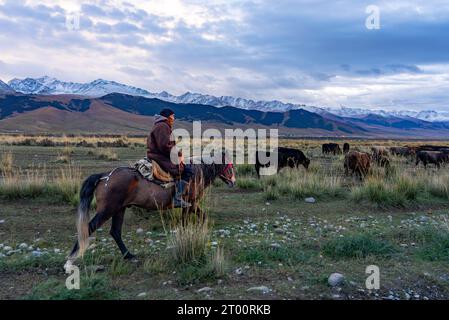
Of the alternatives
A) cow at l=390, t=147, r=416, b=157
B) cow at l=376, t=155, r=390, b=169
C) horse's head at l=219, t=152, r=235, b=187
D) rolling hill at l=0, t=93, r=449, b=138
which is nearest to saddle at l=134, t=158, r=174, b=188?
horse's head at l=219, t=152, r=235, b=187

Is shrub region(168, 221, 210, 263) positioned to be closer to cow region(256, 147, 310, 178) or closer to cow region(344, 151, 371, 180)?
cow region(344, 151, 371, 180)

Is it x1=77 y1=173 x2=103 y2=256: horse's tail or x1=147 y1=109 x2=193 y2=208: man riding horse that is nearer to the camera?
x1=77 y1=173 x2=103 y2=256: horse's tail

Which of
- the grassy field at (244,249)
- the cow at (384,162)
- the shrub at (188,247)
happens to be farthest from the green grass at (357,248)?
the cow at (384,162)

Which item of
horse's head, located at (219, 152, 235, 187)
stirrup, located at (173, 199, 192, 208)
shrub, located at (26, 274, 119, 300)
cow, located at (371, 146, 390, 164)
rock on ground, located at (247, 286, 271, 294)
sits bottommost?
rock on ground, located at (247, 286, 271, 294)

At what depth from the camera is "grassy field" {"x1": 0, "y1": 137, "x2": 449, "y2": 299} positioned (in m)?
5.02

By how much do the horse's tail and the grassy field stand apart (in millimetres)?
276

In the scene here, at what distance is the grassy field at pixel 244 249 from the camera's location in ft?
16.5

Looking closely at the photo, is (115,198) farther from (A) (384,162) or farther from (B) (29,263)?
(A) (384,162)

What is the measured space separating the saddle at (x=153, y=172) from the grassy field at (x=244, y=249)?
0.71 metres

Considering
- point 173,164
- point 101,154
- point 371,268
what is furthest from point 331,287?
point 101,154

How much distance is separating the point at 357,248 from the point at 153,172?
3528 mm

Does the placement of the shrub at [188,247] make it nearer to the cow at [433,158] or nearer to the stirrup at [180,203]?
the stirrup at [180,203]

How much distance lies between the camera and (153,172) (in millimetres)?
7152

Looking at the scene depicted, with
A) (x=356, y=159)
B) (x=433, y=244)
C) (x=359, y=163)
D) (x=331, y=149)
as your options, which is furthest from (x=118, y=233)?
(x=331, y=149)
